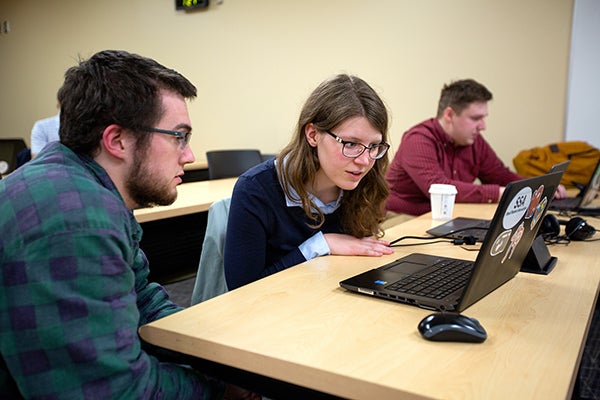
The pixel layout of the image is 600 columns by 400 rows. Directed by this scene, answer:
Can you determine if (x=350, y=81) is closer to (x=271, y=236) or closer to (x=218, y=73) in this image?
(x=271, y=236)

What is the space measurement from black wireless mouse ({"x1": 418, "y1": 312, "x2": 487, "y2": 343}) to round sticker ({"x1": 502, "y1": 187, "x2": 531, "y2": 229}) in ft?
0.61

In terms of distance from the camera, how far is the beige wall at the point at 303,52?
344cm

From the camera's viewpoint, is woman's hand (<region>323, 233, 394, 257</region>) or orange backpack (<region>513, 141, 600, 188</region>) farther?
orange backpack (<region>513, 141, 600, 188</region>)

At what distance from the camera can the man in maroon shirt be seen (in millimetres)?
2502

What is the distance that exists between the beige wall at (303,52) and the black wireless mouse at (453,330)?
247 centimetres

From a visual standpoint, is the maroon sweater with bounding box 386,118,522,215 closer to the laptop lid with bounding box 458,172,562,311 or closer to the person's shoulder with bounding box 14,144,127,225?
the laptop lid with bounding box 458,172,562,311

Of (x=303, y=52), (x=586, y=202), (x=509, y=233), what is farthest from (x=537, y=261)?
(x=303, y=52)

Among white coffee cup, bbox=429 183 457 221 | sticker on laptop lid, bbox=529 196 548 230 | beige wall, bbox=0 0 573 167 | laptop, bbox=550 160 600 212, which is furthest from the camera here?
beige wall, bbox=0 0 573 167

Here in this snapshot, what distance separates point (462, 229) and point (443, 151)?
1.00 m

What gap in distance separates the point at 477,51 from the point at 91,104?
3198 millimetres

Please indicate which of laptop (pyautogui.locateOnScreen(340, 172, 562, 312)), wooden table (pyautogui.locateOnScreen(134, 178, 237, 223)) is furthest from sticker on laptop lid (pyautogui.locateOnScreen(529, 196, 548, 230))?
wooden table (pyautogui.locateOnScreen(134, 178, 237, 223))

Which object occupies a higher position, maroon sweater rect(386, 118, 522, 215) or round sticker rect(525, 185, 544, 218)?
round sticker rect(525, 185, 544, 218)

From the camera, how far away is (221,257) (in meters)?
1.53

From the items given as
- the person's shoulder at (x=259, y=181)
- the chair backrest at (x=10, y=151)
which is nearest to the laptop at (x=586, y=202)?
the person's shoulder at (x=259, y=181)
